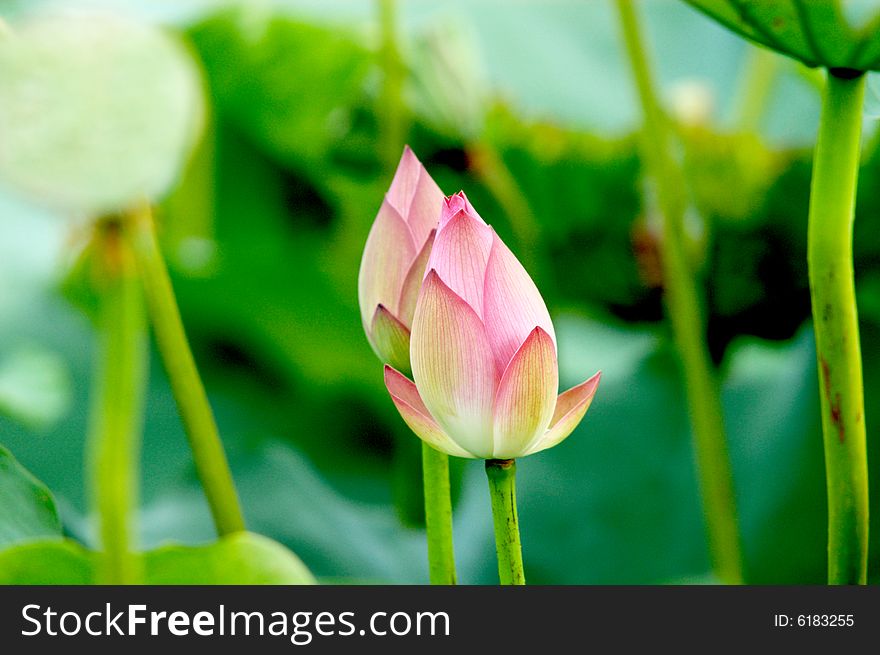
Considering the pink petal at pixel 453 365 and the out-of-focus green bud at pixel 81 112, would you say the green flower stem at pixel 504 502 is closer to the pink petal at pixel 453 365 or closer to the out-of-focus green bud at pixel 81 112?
the pink petal at pixel 453 365

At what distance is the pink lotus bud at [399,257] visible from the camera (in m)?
0.24

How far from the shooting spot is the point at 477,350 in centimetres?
22

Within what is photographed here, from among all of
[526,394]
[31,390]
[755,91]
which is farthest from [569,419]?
[755,91]

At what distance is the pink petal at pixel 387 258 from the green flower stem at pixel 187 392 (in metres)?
0.08

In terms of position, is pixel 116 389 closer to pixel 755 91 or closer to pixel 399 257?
pixel 399 257

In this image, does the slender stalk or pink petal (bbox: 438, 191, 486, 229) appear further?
the slender stalk

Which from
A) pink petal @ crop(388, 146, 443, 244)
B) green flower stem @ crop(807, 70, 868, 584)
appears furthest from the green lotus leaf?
pink petal @ crop(388, 146, 443, 244)

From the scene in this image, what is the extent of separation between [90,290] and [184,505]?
21cm

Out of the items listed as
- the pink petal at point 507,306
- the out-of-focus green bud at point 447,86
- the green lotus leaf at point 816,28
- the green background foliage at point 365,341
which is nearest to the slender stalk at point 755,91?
the green background foliage at point 365,341

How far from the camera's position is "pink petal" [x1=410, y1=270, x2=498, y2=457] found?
213mm

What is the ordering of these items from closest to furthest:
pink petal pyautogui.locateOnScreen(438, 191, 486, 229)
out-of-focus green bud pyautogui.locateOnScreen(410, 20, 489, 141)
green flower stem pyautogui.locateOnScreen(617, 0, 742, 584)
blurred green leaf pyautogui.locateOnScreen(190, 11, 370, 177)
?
pink petal pyautogui.locateOnScreen(438, 191, 486, 229) → green flower stem pyautogui.locateOnScreen(617, 0, 742, 584) → out-of-focus green bud pyautogui.locateOnScreen(410, 20, 489, 141) → blurred green leaf pyautogui.locateOnScreen(190, 11, 370, 177)

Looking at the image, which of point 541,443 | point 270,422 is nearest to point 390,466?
point 270,422

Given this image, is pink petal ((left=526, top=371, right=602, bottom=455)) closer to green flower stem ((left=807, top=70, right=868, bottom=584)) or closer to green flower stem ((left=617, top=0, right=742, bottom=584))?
green flower stem ((left=807, top=70, right=868, bottom=584))

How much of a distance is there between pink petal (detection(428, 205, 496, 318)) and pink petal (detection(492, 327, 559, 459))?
0.05ft
